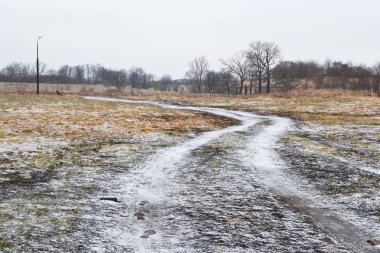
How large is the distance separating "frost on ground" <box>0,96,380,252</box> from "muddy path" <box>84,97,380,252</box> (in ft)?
0.08

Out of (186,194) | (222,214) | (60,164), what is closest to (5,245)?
(222,214)

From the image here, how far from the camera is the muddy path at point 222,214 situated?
536 cm

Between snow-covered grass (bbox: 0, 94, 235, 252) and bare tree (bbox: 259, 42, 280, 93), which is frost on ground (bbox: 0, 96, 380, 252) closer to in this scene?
snow-covered grass (bbox: 0, 94, 235, 252)

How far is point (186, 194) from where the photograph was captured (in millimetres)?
8234

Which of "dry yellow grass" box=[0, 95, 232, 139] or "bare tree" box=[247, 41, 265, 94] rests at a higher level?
"bare tree" box=[247, 41, 265, 94]

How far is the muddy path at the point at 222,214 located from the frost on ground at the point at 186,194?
2cm

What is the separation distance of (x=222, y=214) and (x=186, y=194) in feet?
5.41

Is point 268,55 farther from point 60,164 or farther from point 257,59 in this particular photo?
point 60,164

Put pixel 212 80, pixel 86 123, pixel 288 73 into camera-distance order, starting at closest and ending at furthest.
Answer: pixel 86 123, pixel 288 73, pixel 212 80

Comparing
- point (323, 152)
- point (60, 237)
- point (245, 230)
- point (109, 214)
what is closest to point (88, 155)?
point (109, 214)

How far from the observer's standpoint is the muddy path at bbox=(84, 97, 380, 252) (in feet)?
17.6

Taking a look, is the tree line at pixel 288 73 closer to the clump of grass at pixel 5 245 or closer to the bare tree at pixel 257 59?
the bare tree at pixel 257 59

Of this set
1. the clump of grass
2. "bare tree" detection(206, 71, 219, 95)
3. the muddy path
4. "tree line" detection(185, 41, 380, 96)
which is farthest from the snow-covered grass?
"bare tree" detection(206, 71, 219, 95)

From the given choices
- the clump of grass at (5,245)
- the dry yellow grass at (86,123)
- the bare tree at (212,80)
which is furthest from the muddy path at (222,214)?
the bare tree at (212,80)
